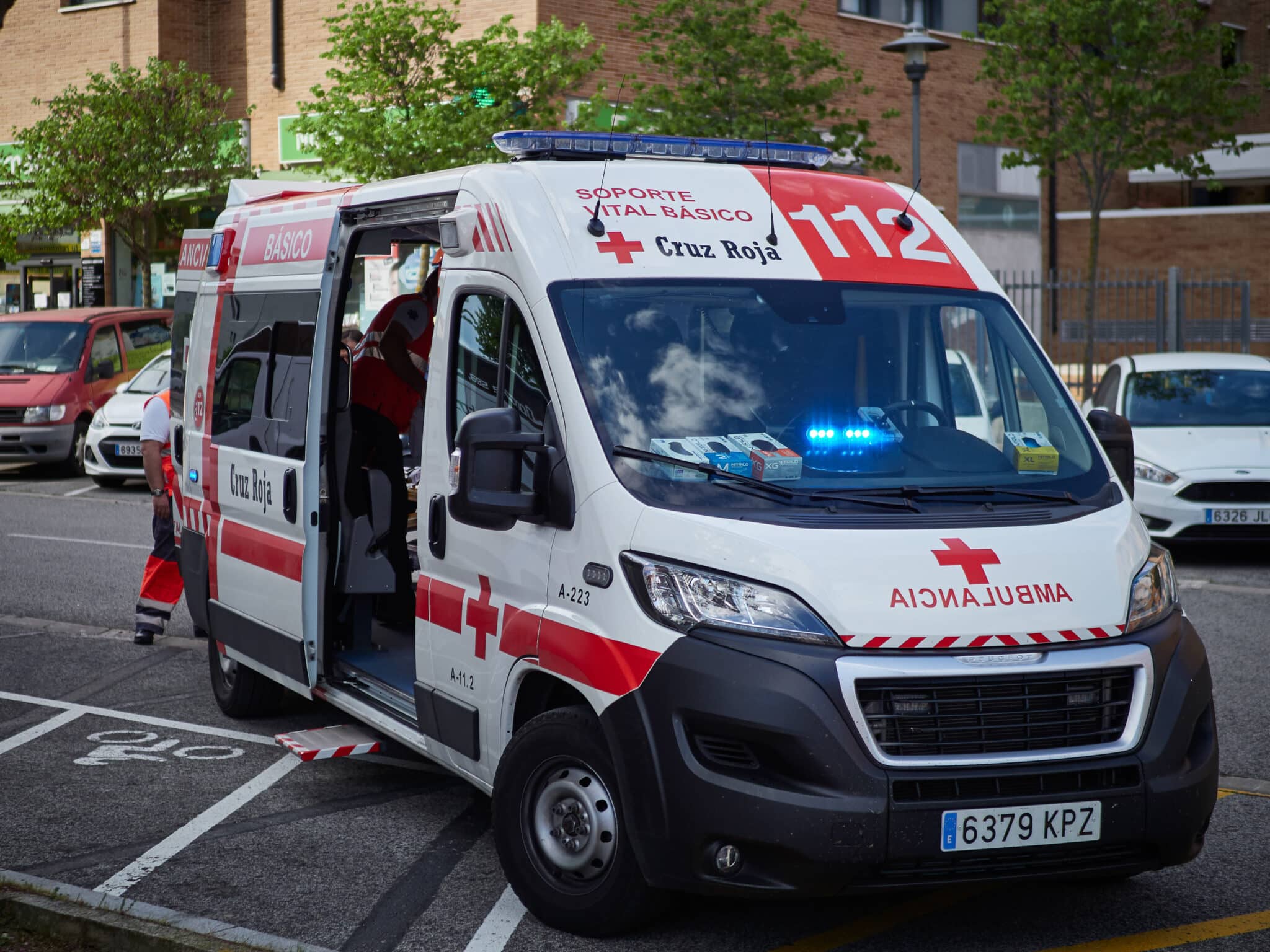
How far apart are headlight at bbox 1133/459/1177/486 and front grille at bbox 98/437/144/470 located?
11.1 metres

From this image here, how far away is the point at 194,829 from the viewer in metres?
5.74

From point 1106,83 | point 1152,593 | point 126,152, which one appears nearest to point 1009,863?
point 1152,593

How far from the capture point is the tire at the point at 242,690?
24.2 feet

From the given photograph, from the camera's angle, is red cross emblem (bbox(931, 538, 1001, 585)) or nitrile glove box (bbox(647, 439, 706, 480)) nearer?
red cross emblem (bbox(931, 538, 1001, 585))

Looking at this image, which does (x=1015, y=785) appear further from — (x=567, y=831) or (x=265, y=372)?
(x=265, y=372)

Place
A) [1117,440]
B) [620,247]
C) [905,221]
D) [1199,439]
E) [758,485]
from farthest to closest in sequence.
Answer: [1199,439]
[905,221]
[1117,440]
[620,247]
[758,485]

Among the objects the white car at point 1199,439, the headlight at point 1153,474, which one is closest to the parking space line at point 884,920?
the white car at point 1199,439

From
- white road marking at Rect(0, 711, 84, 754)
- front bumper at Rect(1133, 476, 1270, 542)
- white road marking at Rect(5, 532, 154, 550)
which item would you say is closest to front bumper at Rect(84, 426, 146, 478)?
white road marking at Rect(5, 532, 154, 550)

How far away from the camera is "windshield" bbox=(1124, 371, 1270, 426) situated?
491 inches

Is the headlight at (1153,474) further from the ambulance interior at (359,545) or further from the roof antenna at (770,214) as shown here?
the roof antenna at (770,214)

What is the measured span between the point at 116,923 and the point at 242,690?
2.97 meters

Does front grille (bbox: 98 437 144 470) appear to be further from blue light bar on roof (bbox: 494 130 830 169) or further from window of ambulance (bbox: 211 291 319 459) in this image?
blue light bar on roof (bbox: 494 130 830 169)

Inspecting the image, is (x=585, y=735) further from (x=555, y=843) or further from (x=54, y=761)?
(x=54, y=761)

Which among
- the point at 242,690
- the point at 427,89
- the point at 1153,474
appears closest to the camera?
the point at 242,690
